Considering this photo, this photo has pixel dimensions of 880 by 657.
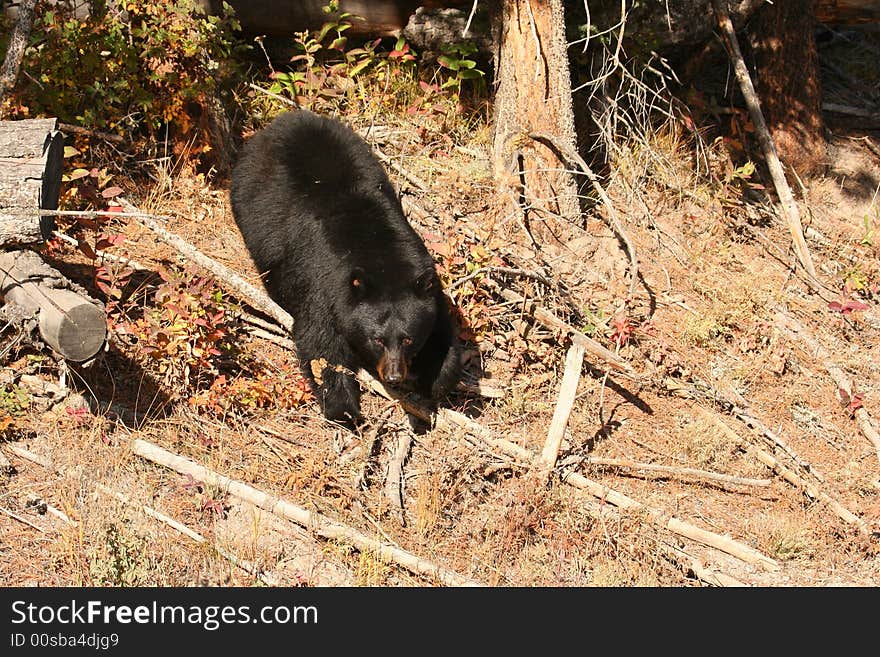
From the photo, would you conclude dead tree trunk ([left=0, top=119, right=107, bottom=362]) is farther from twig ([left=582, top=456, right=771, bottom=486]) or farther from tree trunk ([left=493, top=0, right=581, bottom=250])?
tree trunk ([left=493, top=0, right=581, bottom=250])

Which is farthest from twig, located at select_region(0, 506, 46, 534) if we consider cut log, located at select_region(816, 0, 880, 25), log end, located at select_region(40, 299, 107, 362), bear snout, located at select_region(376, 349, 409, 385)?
cut log, located at select_region(816, 0, 880, 25)

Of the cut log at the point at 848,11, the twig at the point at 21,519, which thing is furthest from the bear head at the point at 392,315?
the cut log at the point at 848,11

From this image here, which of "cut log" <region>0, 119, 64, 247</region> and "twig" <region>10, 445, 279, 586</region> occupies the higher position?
"cut log" <region>0, 119, 64, 247</region>

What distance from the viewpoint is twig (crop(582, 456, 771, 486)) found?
6.35 m

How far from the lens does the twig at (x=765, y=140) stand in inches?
336

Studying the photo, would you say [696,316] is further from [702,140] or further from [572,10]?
[572,10]

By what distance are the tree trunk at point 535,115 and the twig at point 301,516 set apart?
3334mm

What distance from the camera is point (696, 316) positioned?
7.67 m

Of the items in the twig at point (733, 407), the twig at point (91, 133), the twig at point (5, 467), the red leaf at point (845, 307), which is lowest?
the twig at point (5, 467)

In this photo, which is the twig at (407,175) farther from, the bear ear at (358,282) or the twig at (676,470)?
the twig at (676,470)

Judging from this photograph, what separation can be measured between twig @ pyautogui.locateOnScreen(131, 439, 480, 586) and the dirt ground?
3 centimetres

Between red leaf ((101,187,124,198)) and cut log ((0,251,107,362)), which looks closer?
cut log ((0,251,107,362))

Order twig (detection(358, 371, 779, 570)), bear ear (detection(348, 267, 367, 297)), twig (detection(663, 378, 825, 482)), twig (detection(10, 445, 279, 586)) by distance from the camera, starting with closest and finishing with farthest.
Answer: twig (detection(10, 445, 279, 586)) < twig (detection(358, 371, 779, 570)) < bear ear (detection(348, 267, 367, 297)) < twig (detection(663, 378, 825, 482))

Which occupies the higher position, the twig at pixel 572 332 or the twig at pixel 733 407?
the twig at pixel 572 332
